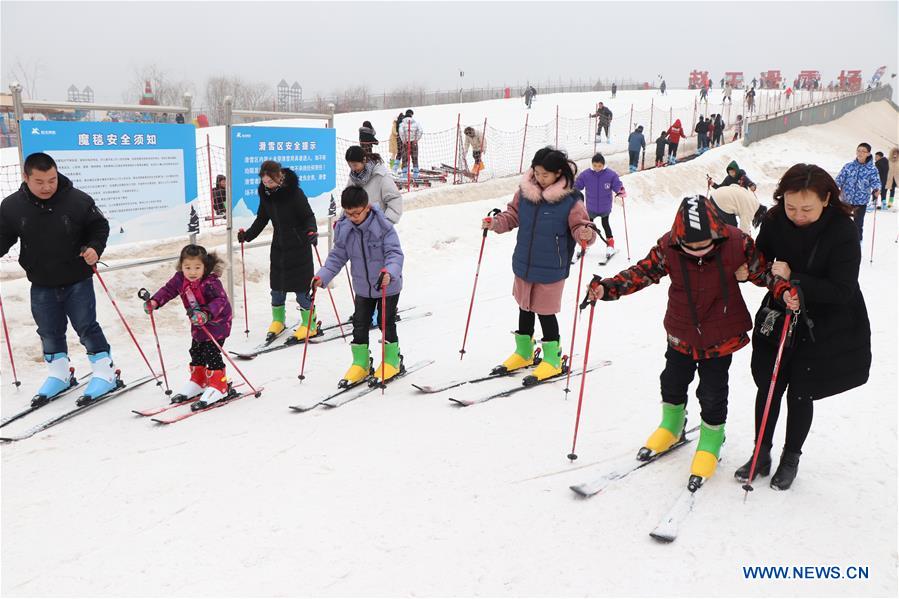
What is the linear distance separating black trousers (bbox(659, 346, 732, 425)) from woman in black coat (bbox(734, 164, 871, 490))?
203mm

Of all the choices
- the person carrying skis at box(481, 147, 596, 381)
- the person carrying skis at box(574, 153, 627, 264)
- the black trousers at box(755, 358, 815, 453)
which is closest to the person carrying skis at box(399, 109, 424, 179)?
the person carrying skis at box(574, 153, 627, 264)

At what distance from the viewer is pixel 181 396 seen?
17.1 feet

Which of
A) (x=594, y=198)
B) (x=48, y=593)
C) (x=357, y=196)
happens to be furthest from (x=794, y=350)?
(x=594, y=198)

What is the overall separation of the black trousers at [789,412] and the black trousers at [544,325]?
77.0 inches

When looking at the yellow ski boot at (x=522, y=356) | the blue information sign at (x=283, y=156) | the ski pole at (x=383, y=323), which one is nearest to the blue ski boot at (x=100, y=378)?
the ski pole at (x=383, y=323)

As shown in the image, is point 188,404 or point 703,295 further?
point 188,404

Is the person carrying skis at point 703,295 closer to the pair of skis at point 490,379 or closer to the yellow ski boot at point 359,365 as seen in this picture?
the pair of skis at point 490,379

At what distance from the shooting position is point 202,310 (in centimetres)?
498

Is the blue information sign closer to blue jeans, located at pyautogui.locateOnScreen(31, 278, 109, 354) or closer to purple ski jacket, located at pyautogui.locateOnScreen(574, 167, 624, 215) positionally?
blue jeans, located at pyautogui.locateOnScreen(31, 278, 109, 354)

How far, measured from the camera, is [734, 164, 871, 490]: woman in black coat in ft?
10.3

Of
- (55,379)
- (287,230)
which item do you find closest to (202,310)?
(55,379)

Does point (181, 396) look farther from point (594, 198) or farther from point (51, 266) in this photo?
point (594, 198)
